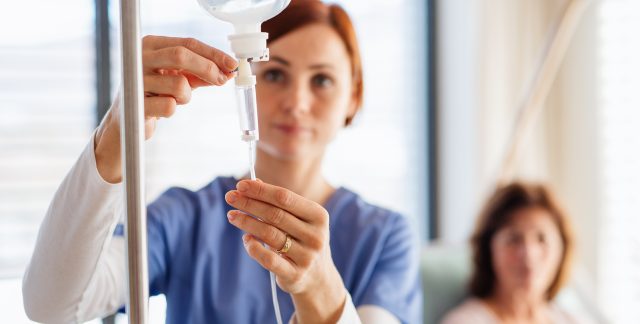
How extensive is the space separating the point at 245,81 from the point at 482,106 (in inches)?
58.3

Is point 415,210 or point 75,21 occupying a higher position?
point 75,21

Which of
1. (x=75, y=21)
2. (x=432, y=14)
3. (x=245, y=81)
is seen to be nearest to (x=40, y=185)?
(x=75, y=21)

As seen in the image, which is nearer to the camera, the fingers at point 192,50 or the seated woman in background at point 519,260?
the fingers at point 192,50

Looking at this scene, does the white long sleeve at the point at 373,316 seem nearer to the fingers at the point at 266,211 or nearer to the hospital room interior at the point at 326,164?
the hospital room interior at the point at 326,164

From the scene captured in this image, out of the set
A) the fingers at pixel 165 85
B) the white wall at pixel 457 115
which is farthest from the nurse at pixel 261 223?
the white wall at pixel 457 115

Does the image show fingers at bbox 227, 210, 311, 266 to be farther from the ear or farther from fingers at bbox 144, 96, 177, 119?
the ear

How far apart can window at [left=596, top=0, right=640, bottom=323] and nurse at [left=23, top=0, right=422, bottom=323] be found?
3.68 ft

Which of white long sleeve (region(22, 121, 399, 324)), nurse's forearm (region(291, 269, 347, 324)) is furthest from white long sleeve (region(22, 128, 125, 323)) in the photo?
nurse's forearm (region(291, 269, 347, 324))

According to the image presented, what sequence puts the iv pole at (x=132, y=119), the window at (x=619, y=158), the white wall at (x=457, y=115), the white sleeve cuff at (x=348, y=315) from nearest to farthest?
the iv pole at (x=132, y=119) < the white sleeve cuff at (x=348, y=315) < the window at (x=619, y=158) < the white wall at (x=457, y=115)

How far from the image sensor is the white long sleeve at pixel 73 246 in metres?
0.45

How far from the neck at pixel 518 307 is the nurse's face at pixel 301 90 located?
0.86 metres

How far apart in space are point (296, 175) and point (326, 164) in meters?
1.08

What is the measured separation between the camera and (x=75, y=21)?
46.4 inches

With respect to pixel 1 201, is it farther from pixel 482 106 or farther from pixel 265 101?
pixel 482 106
